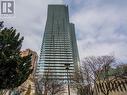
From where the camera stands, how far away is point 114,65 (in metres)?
44.6

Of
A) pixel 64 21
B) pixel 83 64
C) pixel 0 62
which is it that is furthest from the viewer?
pixel 64 21

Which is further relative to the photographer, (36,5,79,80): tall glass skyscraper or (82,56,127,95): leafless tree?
(36,5,79,80): tall glass skyscraper

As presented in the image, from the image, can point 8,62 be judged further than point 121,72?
No

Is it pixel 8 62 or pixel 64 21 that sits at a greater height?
pixel 64 21

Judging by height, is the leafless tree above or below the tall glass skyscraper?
below

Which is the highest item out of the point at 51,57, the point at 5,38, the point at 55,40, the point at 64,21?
the point at 64,21

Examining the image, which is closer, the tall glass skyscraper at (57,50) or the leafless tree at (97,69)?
the leafless tree at (97,69)

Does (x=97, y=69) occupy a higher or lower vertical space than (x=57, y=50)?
lower

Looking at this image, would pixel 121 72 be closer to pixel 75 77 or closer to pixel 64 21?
pixel 75 77

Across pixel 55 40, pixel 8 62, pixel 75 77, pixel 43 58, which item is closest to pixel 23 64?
pixel 8 62

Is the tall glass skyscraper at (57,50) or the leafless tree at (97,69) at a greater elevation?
the tall glass skyscraper at (57,50)

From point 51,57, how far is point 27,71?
122246 millimetres

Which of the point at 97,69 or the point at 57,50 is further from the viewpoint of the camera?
the point at 57,50

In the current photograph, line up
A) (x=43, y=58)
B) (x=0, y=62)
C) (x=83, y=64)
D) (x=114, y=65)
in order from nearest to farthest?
(x=0, y=62) → (x=114, y=65) → (x=83, y=64) → (x=43, y=58)
